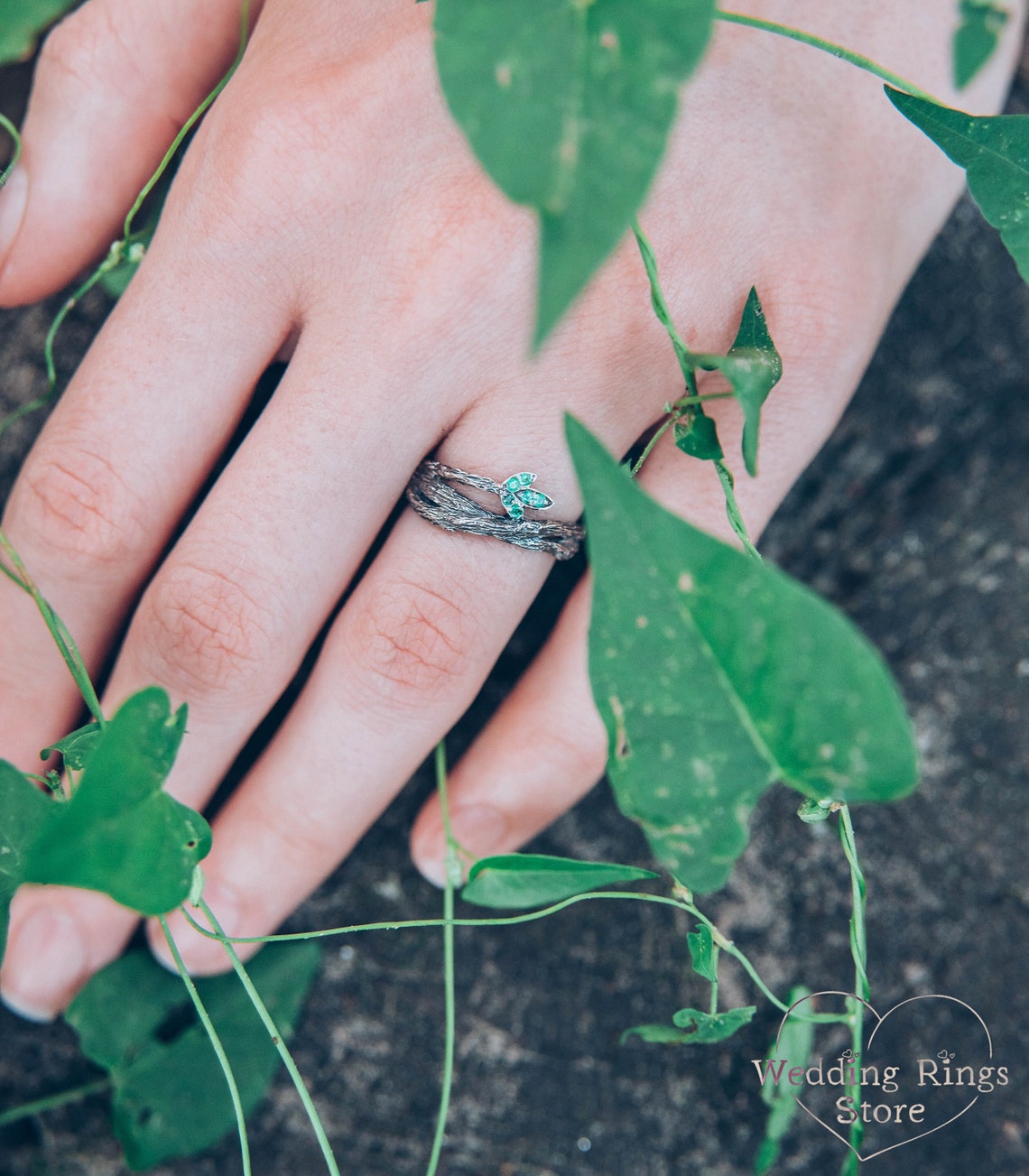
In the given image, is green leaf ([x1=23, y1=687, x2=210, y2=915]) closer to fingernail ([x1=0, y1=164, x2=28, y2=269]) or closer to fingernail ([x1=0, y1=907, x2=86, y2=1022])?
fingernail ([x1=0, y1=907, x2=86, y2=1022])

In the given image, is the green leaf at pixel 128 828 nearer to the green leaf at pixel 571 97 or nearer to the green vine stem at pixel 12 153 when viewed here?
the green leaf at pixel 571 97

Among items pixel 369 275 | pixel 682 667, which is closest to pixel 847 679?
pixel 682 667

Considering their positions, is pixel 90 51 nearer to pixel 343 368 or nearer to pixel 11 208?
pixel 11 208

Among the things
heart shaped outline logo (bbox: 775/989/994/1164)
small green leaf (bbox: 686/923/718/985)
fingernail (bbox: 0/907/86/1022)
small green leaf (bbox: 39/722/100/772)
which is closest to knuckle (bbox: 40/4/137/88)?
small green leaf (bbox: 39/722/100/772)

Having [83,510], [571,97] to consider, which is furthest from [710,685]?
[83,510]

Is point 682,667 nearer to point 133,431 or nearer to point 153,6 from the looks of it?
point 133,431
